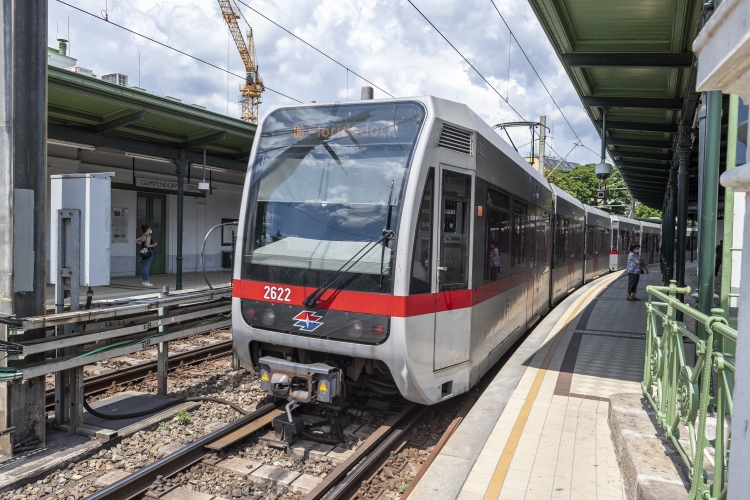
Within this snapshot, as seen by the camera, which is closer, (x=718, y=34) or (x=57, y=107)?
(x=718, y=34)

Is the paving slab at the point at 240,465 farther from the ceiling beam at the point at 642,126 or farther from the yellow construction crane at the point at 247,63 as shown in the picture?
the yellow construction crane at the point at 247,63

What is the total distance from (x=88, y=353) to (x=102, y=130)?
369 inches

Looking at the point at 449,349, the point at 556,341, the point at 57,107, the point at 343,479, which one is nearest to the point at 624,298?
the point at 556,341

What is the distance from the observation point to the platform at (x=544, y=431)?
4.21m

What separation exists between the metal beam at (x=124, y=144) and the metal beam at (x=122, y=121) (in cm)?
33

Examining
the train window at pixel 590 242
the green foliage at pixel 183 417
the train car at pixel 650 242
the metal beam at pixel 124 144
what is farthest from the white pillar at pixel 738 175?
the train car at pixel 650 242

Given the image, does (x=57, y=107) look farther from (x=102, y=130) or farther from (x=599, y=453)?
(x=599, y=453)

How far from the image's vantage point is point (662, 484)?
3.56 metres

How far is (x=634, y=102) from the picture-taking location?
12109 mm

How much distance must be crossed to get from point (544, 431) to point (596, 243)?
1931cm

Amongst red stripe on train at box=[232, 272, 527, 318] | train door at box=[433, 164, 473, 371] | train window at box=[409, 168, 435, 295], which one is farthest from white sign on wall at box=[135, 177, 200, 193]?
train window at box=[409, 168, 435, 295]

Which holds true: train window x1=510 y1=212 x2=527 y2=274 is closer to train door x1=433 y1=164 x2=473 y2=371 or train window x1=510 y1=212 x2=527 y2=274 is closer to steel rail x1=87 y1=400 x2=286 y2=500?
train door x1=433 y1=164 x2=473 y2=371

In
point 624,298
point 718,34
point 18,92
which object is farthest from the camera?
point 624,298

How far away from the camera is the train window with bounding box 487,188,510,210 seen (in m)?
6.66
